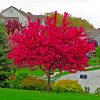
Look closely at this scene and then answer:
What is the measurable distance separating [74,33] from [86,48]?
106cm

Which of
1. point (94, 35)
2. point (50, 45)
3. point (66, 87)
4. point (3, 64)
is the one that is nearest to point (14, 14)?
point (94, 35)

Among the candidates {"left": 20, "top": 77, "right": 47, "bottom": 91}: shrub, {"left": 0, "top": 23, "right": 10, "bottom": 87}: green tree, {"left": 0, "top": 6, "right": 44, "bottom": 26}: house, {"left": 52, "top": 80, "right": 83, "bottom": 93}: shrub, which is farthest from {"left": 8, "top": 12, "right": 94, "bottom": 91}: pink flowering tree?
{"left": 0, "top": 6, "right": 44, "bottom": 26}: house

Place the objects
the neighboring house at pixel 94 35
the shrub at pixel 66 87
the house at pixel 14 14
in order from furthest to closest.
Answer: the neighboring house at pixel 94 35 < the house at pixel 14 14 < the shrub at pixel 66 87

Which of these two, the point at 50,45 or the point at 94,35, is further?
the point at 94,35

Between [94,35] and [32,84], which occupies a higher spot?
[94,35]

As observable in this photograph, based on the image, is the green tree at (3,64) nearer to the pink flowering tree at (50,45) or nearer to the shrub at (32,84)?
the shrub at (32,84)

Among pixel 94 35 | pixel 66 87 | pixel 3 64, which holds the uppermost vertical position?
pixel 94 35

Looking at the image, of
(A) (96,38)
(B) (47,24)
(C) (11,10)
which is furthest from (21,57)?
(A) (96,38)

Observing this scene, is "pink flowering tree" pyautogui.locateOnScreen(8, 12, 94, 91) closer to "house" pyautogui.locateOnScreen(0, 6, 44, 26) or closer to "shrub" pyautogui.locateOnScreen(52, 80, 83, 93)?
"shrub" pyautogui.locateOnScreen(52, 80, 83, 93)

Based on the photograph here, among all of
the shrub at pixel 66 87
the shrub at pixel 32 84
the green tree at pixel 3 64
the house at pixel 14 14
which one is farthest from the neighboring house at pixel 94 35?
the shrub at pixel 66 87

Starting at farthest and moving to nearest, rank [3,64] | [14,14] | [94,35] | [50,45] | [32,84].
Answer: [94,35]
[14,14]
[3,64]
[32,84]
[50,45]

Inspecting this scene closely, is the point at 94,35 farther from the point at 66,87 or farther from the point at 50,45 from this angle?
the point at 50,45

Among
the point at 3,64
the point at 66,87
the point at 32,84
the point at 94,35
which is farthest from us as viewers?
the point at 94,35

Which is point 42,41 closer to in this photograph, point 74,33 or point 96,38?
point 74,33
